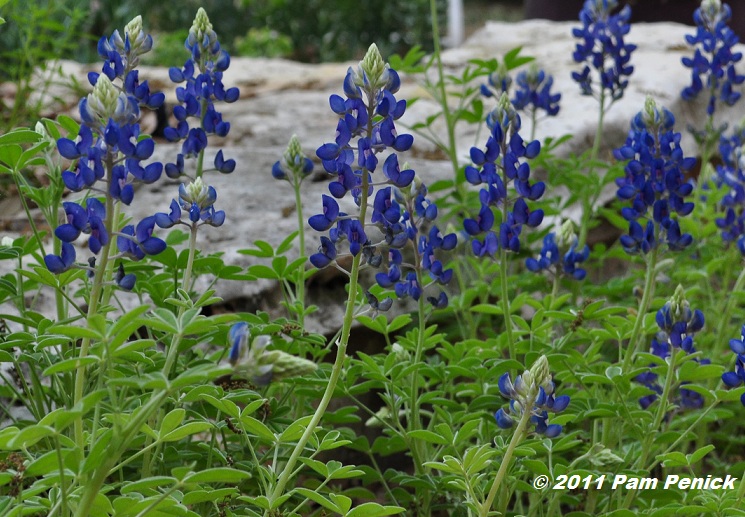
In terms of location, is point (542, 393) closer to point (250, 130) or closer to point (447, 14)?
point (250, 130)

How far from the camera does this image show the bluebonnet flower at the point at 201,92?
7.06 feet

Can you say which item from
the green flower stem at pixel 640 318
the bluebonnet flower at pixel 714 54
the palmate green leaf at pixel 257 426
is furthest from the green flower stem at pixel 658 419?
the bluebonnet flower at pixel 714 54

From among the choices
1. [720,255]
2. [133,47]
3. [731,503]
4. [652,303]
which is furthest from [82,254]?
[720,255]

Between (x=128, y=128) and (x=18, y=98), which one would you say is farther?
(x=18, y=98)

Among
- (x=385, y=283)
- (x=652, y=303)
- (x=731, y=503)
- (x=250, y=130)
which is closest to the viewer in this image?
(x=731, y=503)

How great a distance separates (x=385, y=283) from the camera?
77.5 inches

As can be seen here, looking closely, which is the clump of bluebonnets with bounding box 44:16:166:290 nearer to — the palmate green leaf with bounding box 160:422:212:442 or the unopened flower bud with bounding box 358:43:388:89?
the palmate green leaf with bounding box 160:422:212:442

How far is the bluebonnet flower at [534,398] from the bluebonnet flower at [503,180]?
1.33 feet

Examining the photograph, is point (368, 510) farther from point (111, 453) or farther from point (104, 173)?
point (104, 173)

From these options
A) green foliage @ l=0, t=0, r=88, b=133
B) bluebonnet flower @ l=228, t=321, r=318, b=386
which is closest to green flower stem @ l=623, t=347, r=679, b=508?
bluebonnet flower @ l=228, t=321, r=318, b=386

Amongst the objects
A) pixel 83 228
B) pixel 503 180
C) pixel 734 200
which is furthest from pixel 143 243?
pixel 734 200

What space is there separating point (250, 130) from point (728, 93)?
191 cm

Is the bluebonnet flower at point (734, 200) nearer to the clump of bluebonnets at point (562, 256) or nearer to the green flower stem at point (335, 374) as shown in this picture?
the clump of bluebonnets at point (562, 256)

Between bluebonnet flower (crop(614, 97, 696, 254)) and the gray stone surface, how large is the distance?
0.93 m
